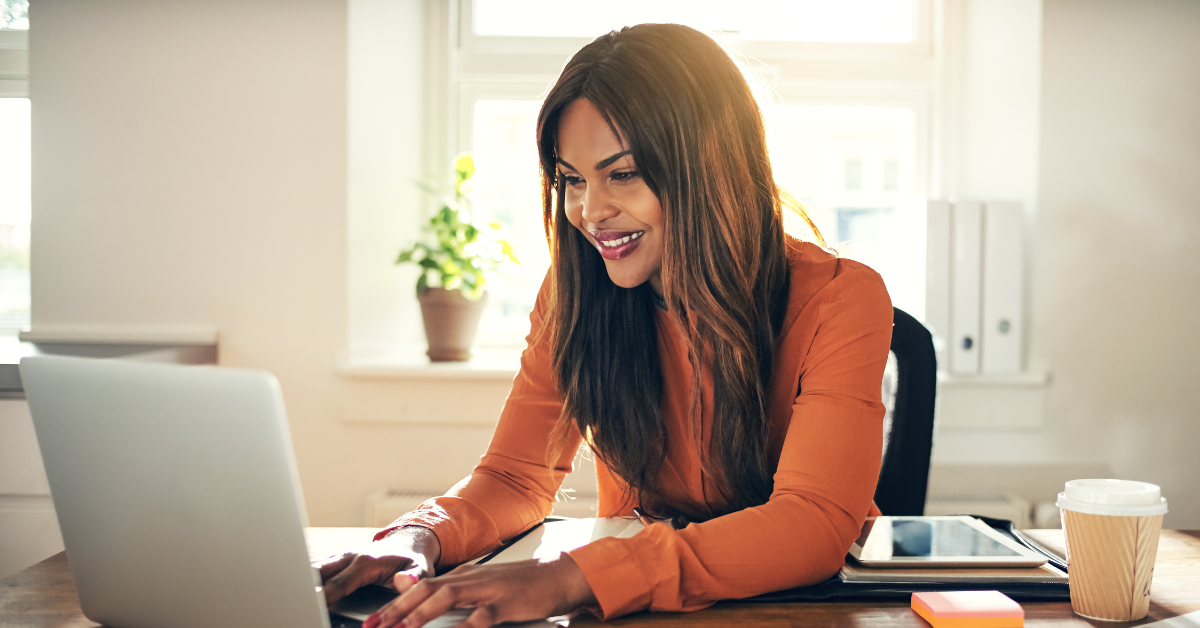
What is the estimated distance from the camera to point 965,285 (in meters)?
1.95

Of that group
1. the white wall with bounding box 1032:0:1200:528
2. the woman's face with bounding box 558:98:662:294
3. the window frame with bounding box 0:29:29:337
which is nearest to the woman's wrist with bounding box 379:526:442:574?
the woman's face with bounding box 558:98:662:294

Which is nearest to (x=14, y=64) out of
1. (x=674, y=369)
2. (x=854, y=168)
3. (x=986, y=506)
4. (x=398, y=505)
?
(x=398, y=505)

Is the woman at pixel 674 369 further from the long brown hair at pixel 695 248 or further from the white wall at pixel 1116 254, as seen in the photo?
the white wall at pixel 1116 254

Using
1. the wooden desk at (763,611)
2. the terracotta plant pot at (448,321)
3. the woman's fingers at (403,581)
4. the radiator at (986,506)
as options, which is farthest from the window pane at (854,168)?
the woman's fingers at (403,581)

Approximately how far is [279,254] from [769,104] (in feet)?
4.36

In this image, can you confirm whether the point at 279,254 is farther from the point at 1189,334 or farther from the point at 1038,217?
the point at 1189,334

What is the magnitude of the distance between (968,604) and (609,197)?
58 centimetres

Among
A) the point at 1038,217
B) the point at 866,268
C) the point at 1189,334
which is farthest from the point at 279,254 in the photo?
the point at 1189,334

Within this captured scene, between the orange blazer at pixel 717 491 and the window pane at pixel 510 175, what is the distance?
1.15 m

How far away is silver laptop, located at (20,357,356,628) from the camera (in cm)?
50

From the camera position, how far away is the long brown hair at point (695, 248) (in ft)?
3.02

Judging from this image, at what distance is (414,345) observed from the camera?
2305 millimetres

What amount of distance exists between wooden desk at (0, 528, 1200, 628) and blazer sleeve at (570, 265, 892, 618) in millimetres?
18

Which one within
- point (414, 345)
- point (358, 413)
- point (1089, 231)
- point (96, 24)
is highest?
point (96, 24)
